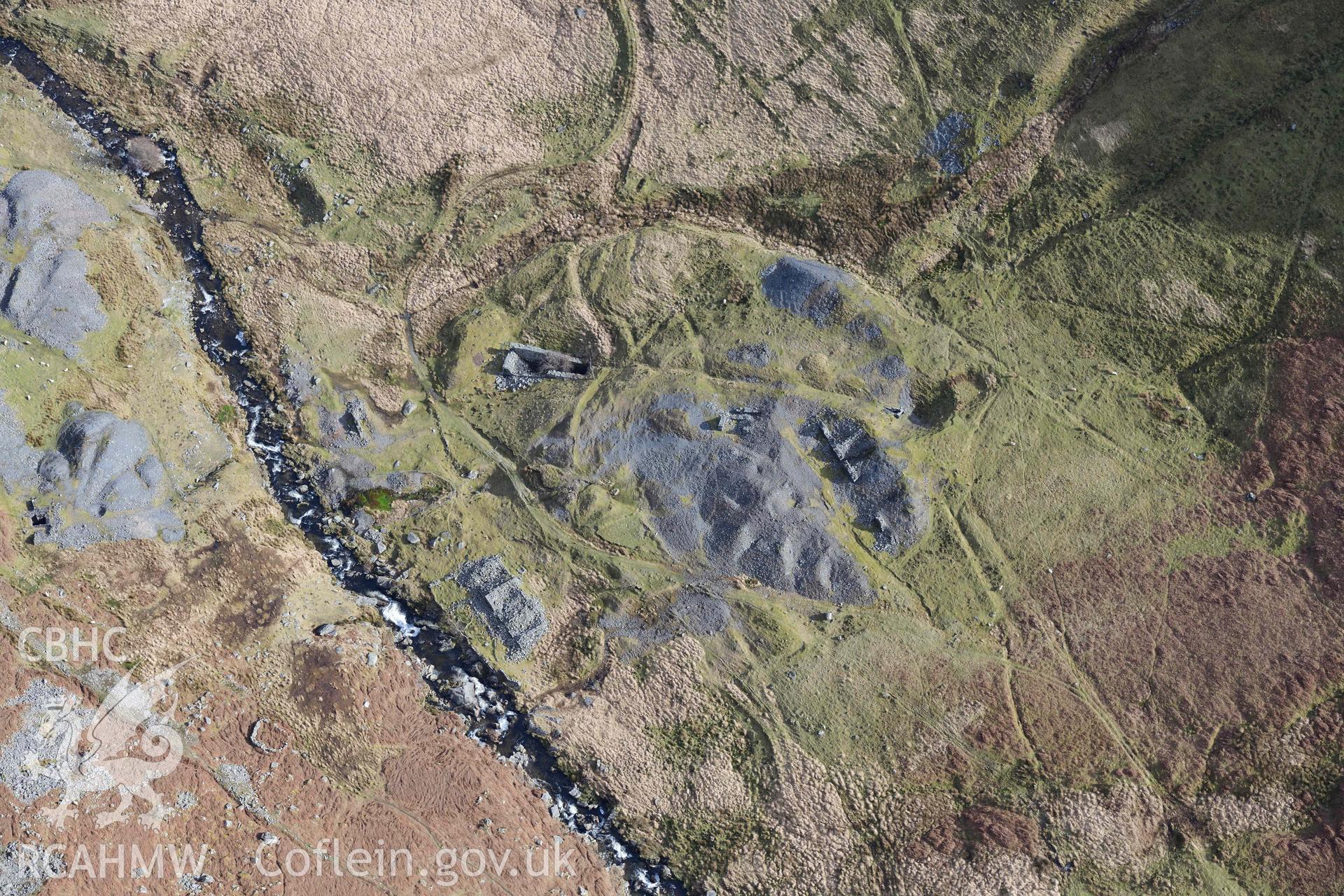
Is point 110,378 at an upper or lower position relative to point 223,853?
upper

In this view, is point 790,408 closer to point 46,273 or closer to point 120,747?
point 120,747

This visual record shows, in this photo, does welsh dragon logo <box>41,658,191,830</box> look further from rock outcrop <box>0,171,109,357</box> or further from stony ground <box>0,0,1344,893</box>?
rock outcrop <box>0,171,109,357</box>

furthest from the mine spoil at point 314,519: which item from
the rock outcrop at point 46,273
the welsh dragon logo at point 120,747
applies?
the welsh dragon logo at point 120,747

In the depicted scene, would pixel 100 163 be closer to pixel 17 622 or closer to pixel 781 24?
pixel 17 622

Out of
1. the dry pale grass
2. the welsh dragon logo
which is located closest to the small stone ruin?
the welsh dragon logo

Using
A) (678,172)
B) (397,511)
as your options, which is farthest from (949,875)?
(678,172)

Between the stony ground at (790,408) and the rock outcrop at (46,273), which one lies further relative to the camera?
the rock outcrop at (46,273)

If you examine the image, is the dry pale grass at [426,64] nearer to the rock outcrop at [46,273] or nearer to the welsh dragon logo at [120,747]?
the rock outcrop at [46,273]

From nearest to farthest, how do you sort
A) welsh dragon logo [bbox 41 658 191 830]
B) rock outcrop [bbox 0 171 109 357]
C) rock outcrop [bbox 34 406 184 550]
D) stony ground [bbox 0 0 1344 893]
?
stony ground [bbox 0 0 1344 893]
welsh dragon logo [bbox 41 658 191 830]
rock outcrop [bbox 34 406 184 550]
rock outcrop [bbox 0 171 109 357]
